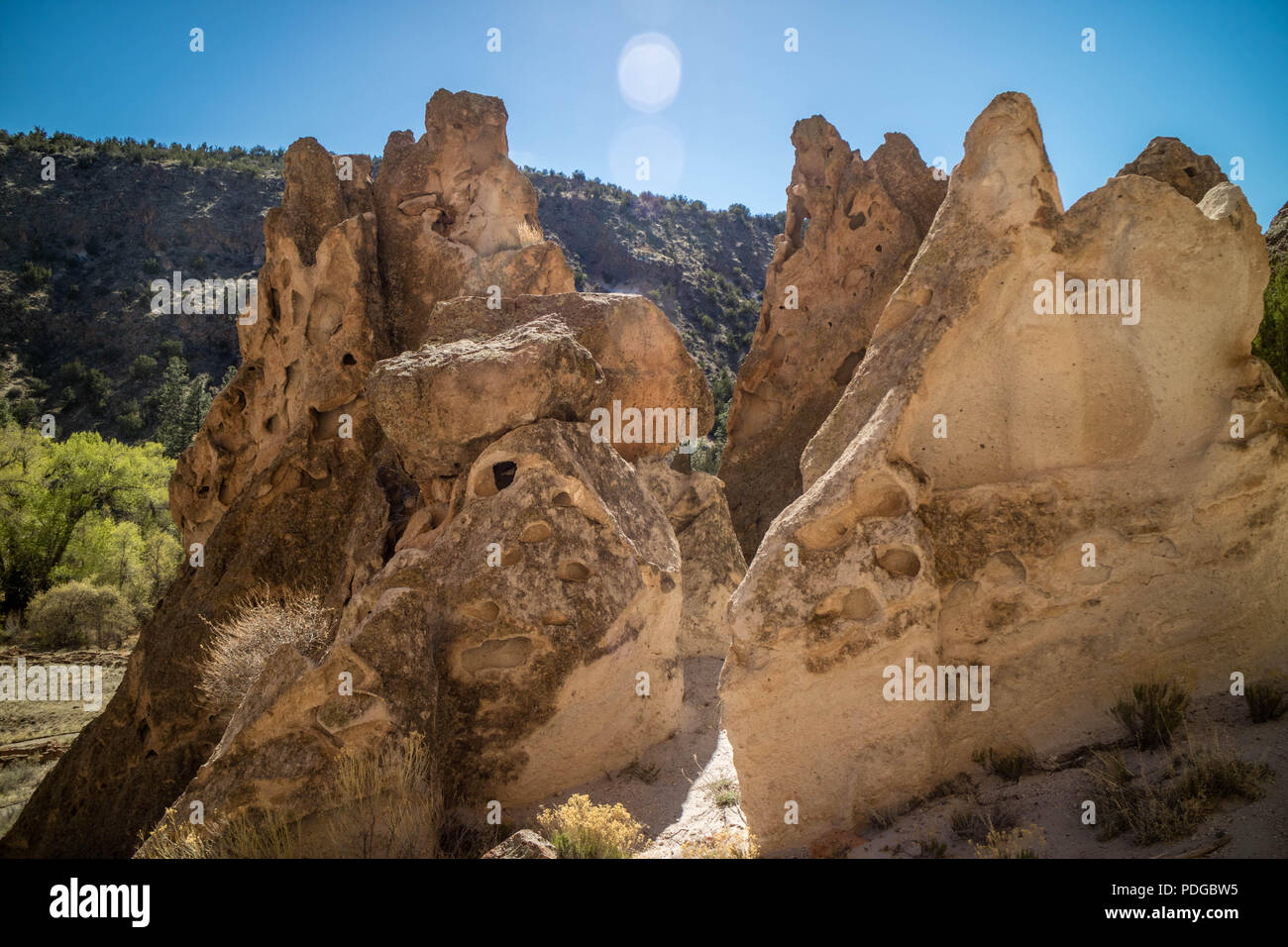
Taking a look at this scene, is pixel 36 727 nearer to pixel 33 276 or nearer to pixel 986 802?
pixel 986 802

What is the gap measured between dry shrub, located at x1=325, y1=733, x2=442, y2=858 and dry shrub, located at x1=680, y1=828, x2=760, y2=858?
6.53 feet

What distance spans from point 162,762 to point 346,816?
5.23m

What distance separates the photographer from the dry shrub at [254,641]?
8.92 m

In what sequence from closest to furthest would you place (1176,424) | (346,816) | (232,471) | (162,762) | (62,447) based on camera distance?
(1176,424)
(346,816)
(162,762)
(232,471)
(62,447)

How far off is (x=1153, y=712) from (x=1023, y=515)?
1337 millimetres

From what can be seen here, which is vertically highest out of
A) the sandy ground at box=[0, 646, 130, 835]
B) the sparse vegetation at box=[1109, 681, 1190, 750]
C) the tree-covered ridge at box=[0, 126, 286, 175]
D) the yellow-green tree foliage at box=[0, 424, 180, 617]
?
the tree-covered ridge at box=[0, 126, 286, 175]

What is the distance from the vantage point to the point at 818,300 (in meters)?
17.0

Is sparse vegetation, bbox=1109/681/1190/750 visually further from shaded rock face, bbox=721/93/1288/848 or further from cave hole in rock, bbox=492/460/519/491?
cave hole in rock, bbox=492/460/519/491

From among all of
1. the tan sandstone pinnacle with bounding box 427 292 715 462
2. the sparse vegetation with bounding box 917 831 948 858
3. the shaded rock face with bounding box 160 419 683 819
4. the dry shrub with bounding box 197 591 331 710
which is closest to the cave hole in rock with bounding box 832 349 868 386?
the tan sandstone pinnacle with bounding box 427 292 715 462

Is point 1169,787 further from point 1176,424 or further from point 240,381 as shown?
point 240,381

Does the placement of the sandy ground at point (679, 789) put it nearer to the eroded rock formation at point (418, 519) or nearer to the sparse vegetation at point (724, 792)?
the sparse vegetation at point (724, 792)

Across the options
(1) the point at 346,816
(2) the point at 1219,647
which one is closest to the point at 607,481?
(1) the point at 346,816

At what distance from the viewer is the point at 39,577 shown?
26.2m

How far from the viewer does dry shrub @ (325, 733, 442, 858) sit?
5.85 metres
